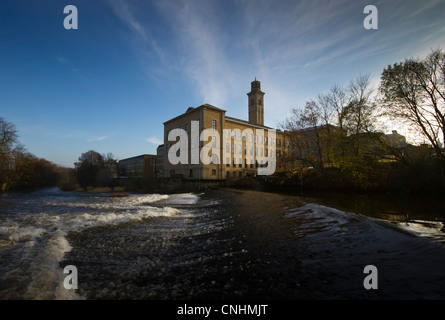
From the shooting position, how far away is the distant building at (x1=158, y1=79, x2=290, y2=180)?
42.7 metres

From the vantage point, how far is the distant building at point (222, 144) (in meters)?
42.7

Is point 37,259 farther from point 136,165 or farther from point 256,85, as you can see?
point 136,165

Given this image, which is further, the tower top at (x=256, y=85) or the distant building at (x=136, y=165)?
the distant building at (x=136, y=165)

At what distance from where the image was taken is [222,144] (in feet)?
147

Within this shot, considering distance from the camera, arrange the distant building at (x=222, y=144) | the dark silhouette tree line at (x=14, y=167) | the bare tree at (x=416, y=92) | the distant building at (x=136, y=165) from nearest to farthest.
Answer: the bare tree at (x=416, y=92) < the dark silhouette tree line at (x=14, y=167) < the distant building at (x=222, y=144) < the distant building at (x=136, y=165)

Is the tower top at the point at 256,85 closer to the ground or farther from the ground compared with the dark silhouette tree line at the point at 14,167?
farther from the ground

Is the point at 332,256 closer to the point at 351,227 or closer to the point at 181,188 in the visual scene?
the point at 351,227

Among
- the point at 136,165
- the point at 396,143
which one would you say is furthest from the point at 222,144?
the point at 136,165

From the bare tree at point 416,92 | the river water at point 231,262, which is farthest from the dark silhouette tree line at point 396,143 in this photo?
the river water at point 231,262

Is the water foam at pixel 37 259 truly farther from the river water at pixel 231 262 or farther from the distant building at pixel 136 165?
the distant building at pixel 136 165

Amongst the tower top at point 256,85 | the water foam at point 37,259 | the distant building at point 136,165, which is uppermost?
the tower top at point 256,85

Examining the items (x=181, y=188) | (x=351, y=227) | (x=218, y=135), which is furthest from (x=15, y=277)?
(x=218, y=135)

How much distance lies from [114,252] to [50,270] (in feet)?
3.87

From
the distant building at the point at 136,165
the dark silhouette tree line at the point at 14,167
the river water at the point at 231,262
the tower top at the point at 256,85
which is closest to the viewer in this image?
the river water at the point at 231,262
